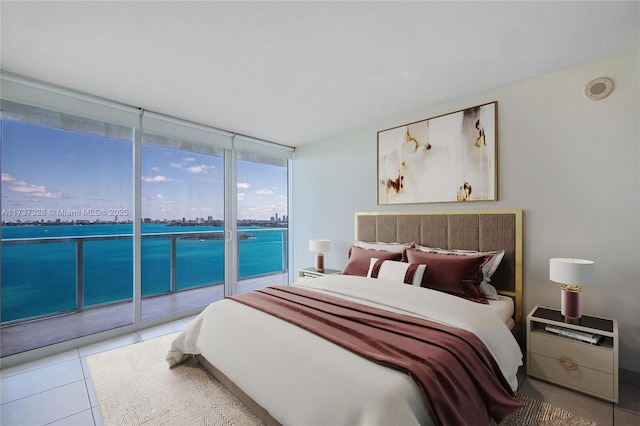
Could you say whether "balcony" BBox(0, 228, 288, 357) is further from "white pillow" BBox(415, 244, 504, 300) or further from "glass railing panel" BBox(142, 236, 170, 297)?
"white pillow" BBox(415, 244, 504, 300)

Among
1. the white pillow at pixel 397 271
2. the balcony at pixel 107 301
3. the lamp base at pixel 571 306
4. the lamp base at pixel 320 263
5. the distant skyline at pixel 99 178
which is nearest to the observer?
the lamp base at pixel 571 306

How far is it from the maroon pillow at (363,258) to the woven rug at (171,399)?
1.50 m

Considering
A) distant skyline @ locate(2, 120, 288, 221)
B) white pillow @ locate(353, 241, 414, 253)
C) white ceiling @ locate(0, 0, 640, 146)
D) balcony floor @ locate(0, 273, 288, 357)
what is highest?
white ceiling @ locate(0, 0, 640, 146)

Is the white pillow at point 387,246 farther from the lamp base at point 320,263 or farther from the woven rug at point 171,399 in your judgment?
the woven rug at point 171,399

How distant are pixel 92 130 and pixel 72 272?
192cm

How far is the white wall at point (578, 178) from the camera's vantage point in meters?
2.16

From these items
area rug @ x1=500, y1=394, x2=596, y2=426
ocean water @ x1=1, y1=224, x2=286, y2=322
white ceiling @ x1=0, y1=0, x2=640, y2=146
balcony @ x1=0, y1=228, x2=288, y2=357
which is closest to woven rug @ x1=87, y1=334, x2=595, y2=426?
area rug @ x1=500, y1=394, x2=596, y2=426

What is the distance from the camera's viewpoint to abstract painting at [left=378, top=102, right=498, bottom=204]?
9.30 ft

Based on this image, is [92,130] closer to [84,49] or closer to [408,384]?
[84,49]

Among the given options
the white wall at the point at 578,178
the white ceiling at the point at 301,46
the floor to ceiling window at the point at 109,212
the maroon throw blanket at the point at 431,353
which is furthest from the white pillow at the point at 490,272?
the floor to ceiling window at the point at 109,212

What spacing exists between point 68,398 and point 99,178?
229 cm

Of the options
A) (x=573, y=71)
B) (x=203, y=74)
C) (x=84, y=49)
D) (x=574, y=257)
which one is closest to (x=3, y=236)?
(x=84, y=49)

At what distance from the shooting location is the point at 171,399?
1.95m

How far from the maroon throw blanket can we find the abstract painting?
173 centimetres
